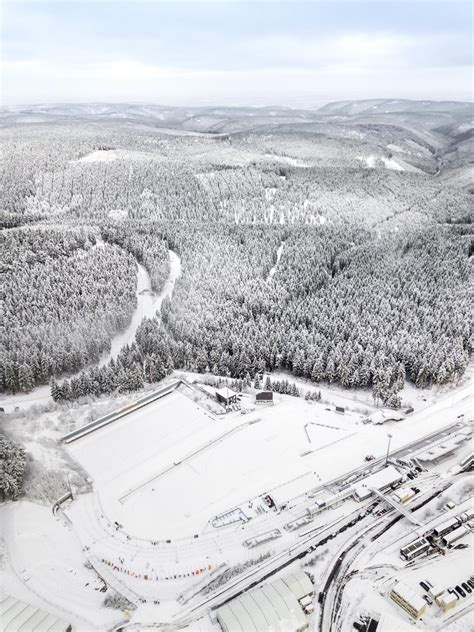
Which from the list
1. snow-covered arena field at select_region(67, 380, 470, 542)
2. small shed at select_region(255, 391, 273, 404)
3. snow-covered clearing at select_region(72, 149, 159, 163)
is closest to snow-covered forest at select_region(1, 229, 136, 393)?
snow-covered arena field at select_region(67, 380, 470, 542)

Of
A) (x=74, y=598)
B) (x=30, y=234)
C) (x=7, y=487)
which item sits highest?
(x=30, y=234)

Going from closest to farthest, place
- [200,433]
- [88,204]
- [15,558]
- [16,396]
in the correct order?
[15,558]
[200,433]
[16,396]
[88,204]

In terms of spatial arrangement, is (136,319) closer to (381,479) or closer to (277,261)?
(277,261)

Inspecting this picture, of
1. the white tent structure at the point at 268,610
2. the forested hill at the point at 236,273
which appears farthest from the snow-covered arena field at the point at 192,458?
the forested hill at the point at 236,273

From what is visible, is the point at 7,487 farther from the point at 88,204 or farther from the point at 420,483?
the point at 88,204

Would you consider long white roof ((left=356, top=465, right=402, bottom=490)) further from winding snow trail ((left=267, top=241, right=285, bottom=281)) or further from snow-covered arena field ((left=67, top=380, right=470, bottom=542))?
winding snow trail ((left=267, top=241, right=285, bottom=281))

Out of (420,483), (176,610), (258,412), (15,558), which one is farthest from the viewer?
(258,412)

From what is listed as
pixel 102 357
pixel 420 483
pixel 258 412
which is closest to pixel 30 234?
pixel 102 357
